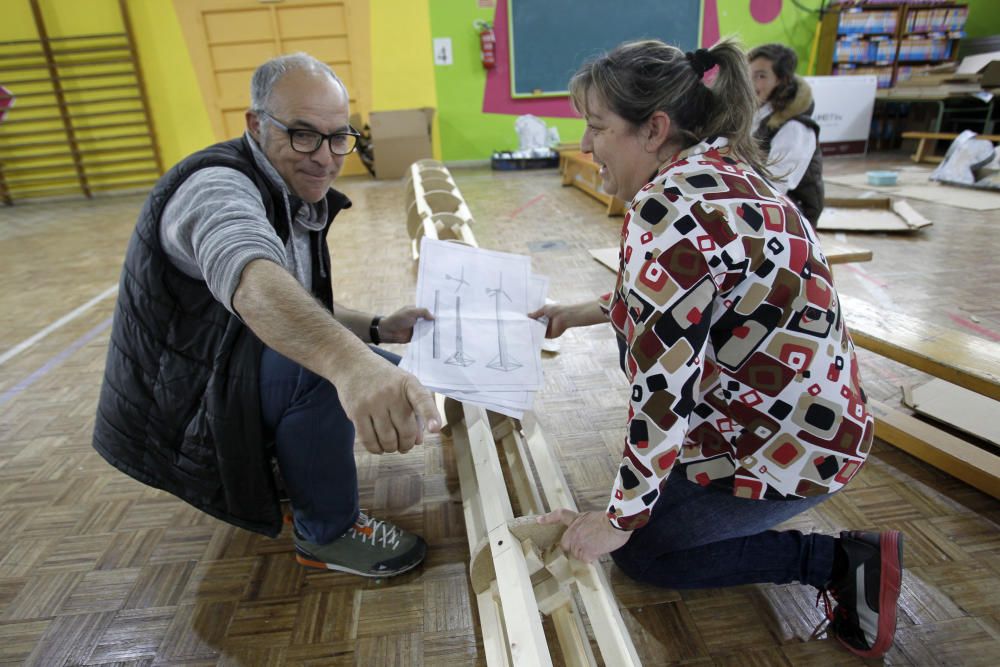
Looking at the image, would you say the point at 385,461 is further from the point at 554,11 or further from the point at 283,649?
the point at 554,11

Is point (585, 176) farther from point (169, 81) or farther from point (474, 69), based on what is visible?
point (169, 81)

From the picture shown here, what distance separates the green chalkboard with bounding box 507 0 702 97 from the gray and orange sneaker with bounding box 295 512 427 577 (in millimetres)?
6930

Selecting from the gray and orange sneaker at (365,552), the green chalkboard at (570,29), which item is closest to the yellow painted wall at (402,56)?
the green chalkboard at (570,29)

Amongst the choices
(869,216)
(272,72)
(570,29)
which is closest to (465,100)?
(570,29)

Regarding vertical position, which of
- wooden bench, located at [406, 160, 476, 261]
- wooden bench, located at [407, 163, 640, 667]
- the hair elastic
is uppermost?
the hair elastic

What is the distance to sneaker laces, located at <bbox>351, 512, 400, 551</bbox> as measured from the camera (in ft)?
4.31

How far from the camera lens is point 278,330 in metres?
0.83

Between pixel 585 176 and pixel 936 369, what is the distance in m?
4.38

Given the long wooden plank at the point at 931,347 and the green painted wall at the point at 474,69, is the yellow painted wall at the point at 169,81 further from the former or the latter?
the long wooden plank at the point at 931,347

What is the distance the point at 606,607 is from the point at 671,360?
1.30 feet

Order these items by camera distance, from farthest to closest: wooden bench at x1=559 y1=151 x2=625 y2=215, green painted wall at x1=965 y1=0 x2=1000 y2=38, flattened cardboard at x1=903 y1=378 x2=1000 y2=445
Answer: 1. green painted wall at x1=965 y1=0 x2=1000 y2=38
2. wooden bench at x1=559 y1=151 x2=625 y2=215
3. flattened cardboard at x1=903 y1=378 x2=1000 y2=445

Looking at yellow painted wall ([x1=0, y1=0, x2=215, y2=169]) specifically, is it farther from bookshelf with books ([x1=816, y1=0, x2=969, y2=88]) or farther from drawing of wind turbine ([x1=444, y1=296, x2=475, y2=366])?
bookshelf with books ([x1=816, y1=0, x2=969, y2=88])

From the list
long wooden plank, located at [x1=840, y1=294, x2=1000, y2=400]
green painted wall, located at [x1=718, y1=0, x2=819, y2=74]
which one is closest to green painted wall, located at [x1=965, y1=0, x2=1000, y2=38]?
green painted wall, located at [x1=718, y1=0, x2=819, y2=74]

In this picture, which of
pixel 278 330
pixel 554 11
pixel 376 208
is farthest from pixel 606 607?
pixel 554 11
